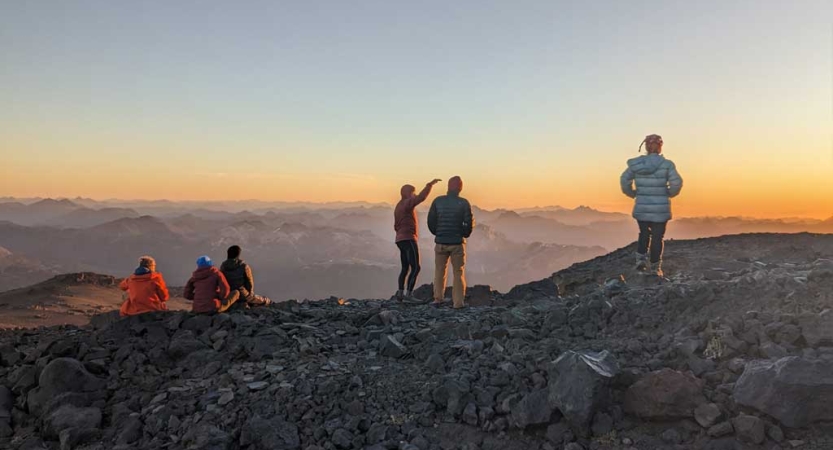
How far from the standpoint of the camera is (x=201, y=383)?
6.41 m

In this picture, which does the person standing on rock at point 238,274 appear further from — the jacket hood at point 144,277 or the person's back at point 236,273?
the jacket hood at point 144,277

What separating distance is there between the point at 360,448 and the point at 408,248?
256 inches

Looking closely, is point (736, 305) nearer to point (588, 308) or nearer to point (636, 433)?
point (588, 308)

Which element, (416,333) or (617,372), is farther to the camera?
(416,333)

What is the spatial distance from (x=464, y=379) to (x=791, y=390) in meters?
3.26

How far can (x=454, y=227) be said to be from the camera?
995 cm

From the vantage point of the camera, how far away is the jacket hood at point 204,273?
27.6ft

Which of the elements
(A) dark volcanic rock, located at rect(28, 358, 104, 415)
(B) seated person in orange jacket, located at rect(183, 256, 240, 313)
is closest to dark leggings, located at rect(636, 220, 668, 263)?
(B) seated person in orange jacket, located at rect(183, 256, 240, 313)

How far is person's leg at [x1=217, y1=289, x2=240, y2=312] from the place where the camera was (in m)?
8.69

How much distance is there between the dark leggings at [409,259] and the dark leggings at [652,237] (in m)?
5.14

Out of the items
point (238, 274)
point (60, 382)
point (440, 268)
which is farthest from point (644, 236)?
point (60, 382)

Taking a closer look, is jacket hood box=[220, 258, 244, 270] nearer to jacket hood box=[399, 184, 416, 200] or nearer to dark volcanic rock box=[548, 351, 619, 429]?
jacket hood box=[399, 184, 416, 200]

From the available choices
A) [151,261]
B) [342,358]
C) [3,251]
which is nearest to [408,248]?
[342,358]

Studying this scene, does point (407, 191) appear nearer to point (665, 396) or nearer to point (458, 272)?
point (458, 272)
